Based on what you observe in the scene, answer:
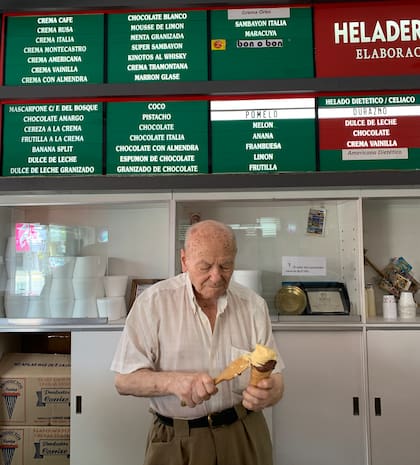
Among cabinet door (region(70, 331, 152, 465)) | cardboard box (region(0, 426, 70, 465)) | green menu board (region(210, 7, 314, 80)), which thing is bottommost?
cardboard box (region(0, 426, 70, 465))

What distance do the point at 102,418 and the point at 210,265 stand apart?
1.33 m

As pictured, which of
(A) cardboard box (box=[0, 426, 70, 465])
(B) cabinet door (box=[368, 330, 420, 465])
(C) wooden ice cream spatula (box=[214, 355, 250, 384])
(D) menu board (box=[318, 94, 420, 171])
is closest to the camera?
(C) wooden ice cream spatula (box=[214, 355, 250, 384])

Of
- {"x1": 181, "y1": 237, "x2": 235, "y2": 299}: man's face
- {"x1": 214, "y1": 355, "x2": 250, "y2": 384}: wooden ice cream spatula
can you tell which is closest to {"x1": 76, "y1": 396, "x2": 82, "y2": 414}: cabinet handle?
{"x1": 181, "y1": 237, "x2": 235, "y2": 299}: man's face

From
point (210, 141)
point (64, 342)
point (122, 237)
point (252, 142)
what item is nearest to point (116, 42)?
point (210, 141)

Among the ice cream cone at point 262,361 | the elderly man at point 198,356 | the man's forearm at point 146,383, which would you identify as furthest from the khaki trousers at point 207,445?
the ice cream cone at point 262,361

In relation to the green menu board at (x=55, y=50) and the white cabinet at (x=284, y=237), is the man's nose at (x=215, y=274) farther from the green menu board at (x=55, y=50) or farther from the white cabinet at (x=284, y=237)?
the green menu board at (x=55, y=50)

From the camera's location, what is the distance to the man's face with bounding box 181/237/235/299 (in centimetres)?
140

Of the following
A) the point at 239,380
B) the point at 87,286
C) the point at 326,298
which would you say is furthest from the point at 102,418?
the point at 326,298

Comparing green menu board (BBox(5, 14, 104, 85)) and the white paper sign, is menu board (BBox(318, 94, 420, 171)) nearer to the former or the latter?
the white paper sign

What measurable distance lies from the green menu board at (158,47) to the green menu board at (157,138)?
186mm

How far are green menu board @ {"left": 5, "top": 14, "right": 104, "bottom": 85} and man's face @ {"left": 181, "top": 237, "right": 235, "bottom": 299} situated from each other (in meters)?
1.43

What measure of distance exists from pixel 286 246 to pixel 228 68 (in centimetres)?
120

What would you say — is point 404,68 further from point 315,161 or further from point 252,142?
point 252,142

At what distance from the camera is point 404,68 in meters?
2.22
